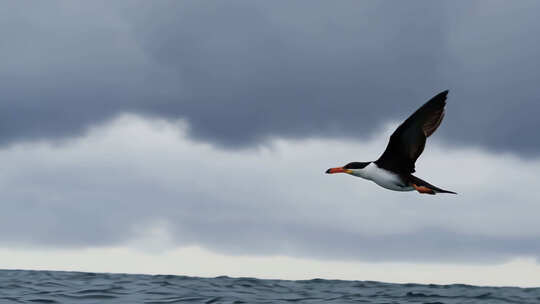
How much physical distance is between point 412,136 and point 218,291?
854 cm

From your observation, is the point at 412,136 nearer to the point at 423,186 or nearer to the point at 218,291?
the point at 423,186

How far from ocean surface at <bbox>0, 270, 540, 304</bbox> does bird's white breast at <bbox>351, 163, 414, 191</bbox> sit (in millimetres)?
5197

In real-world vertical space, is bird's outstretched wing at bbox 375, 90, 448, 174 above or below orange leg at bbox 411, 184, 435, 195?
above

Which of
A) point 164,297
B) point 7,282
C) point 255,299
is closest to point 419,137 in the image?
point 255,299

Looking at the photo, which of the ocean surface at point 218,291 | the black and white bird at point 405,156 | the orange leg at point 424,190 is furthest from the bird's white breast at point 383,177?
the ocean surface at point 218,291

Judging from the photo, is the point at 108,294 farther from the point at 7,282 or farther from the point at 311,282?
the point at 311,282

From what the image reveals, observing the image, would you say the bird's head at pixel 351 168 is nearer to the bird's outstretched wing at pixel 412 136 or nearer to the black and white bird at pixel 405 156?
the black and white bird at pixel 405 156

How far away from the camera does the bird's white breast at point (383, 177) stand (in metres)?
14.6

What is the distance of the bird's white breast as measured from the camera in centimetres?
1460

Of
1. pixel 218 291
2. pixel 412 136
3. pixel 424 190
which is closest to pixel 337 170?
pixel 412 136

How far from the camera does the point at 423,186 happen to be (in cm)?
1430

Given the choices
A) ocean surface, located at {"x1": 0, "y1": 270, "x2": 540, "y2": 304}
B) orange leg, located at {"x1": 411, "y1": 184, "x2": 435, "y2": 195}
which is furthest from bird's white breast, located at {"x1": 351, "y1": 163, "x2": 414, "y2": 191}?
ocean surface, located at {"x1": 0, "y1": 270, "x2": 540, "y2": 304}

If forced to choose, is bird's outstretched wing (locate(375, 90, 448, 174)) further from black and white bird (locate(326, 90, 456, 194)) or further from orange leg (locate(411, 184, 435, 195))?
orange leg (locate(411, 184, 435, 195))

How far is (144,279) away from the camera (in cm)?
2453
